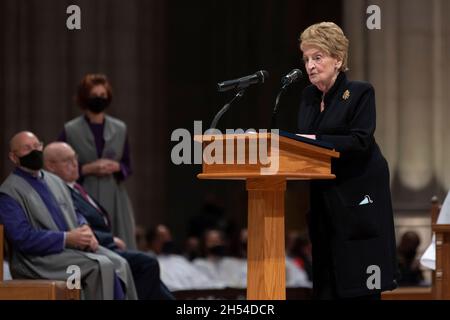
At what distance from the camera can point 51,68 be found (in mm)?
14406

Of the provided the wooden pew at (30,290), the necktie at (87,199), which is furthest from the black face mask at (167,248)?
the wooden pew at (30,290)

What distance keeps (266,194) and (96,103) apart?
Result: 4.16m

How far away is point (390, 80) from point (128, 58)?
14.3 ft

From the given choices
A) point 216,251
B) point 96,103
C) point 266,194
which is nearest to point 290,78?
point 266,194

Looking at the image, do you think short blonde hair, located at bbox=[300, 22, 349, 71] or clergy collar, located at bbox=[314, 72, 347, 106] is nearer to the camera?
short blonde hair, located at bbox=[300, 22, 349, 71]

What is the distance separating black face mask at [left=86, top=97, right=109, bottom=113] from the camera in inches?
357

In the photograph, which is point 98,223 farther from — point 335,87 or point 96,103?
point 335,87

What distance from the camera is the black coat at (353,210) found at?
17.7 feet

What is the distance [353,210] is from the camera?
5422mm

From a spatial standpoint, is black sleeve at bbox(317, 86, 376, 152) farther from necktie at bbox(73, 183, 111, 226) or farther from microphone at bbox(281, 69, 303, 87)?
necktie at bbox(73, 183, 111, 226)

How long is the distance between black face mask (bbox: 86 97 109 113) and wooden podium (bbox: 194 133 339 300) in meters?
3.98

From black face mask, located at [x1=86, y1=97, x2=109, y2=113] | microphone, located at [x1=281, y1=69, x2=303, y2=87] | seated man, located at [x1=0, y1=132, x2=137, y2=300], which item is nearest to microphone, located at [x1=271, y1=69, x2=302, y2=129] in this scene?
microphone, located at [x1=281, y1=69, x2=303, y2=87]
